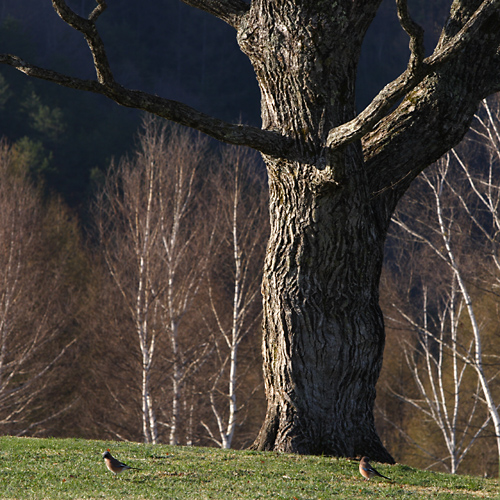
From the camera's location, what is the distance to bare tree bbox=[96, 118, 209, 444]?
18.6m

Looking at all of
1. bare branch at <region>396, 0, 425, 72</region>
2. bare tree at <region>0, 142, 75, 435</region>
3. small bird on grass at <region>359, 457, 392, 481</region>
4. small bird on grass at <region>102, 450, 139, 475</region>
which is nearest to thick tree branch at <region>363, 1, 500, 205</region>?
bare branch at <region>396, 0, 425, 72</region>

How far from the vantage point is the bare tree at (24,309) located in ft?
62.5

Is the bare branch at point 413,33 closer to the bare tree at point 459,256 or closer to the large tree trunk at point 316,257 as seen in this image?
the large tree trunk at point 316,257

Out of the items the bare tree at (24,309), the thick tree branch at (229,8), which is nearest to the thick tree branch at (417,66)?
the thick tree branch at (229,8)

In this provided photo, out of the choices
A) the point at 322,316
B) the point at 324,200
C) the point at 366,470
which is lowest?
the point at 366,470

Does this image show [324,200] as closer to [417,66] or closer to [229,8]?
[417,66]

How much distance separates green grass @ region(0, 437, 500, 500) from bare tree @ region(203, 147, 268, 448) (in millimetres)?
10793

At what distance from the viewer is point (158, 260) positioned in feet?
63.0

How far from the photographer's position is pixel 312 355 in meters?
7.75

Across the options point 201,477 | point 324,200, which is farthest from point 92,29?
point 201,477

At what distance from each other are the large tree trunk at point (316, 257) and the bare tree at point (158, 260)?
10.7m

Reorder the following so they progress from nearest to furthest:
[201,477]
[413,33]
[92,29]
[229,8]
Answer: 1. [413,33]
2. [201,477]
3. [92,29]
4. [229,8]

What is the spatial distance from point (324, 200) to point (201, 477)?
3280 millimetres

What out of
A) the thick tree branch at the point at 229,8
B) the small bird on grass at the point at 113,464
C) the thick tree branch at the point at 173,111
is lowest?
the small bird on grass at the point at 113,464
